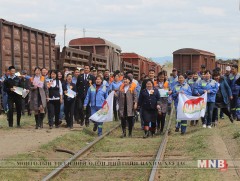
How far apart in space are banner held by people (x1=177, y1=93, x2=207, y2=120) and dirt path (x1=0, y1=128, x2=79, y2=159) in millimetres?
3359

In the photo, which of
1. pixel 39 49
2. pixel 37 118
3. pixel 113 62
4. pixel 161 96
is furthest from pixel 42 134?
pixel 113 62

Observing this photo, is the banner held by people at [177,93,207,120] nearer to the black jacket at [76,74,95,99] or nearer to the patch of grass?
the patch of grass

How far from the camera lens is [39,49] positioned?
65.8 ft

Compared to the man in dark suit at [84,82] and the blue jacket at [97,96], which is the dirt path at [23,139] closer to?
the blue jacket at [97,96]

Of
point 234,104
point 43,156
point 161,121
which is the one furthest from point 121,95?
point 234,104

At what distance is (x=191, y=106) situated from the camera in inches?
575

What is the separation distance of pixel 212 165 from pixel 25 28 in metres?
11.3

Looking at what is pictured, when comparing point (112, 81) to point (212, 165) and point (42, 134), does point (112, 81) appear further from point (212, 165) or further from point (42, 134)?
point (212, 165)

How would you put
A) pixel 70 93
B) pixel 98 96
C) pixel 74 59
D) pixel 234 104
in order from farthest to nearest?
pixel 74 59 < pixel 234 104 < pixel 70 93 < pixel 98 96

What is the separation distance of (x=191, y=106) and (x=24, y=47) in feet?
23.4

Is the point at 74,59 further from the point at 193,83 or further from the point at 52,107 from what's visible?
the point at 193,83

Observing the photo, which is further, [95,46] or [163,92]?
[95,46]

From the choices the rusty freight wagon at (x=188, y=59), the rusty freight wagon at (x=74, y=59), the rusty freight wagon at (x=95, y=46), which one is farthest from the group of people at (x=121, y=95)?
the rusty freight wagon at (x=188, y=59)

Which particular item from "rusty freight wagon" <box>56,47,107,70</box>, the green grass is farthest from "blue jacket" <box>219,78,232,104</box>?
"rusty freight wagon" <box>56,47,107,70</box>
